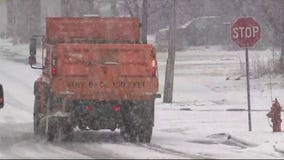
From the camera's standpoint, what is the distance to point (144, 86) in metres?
14.6

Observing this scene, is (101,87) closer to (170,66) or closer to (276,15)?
(170,66)

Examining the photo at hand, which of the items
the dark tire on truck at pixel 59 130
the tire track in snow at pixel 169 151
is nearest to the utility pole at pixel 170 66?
the dark tire on truck at pixel 59 130

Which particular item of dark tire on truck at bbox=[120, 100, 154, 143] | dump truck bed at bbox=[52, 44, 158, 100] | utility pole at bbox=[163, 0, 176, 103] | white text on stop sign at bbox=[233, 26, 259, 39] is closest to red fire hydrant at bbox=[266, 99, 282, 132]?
white text on stop sign at bbox=[233, 26, 259, 39]

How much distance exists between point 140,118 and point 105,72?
1193 mm

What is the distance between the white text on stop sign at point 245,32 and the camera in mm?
16734

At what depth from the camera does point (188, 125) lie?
61.8 ft

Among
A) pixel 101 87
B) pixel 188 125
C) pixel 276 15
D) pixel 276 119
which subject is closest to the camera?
pixel 101 87

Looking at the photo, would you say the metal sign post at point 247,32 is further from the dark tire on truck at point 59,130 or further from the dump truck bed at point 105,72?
the dark tire on truck at point 59,130

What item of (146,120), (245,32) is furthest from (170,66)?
(146,120)

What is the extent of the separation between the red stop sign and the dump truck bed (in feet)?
9.87

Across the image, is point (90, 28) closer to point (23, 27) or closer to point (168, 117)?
point (168, 117)

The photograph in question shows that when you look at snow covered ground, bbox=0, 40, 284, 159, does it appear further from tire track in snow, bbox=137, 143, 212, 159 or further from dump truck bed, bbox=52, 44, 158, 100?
dump truck bed, bbox=52, 44, 158, 100

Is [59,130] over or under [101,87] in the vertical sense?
under

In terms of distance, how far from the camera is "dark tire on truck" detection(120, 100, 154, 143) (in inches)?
587
